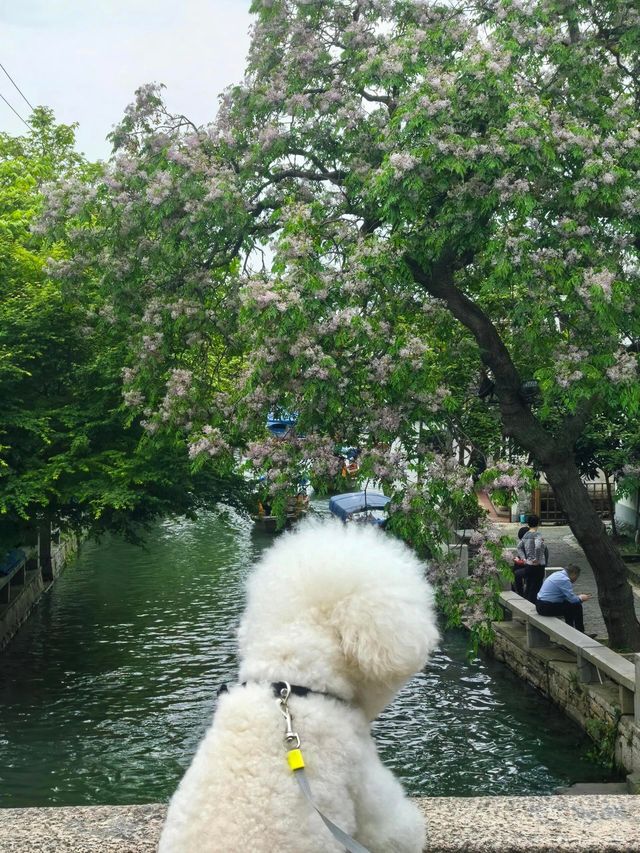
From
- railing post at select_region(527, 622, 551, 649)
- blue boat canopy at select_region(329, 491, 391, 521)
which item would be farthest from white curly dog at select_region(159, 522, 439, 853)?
blue boat canopy at select_region(329, 491, 391, 521)

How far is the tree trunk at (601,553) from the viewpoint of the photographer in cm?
1250

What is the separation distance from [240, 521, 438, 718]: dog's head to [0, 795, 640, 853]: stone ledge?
35.6 inches

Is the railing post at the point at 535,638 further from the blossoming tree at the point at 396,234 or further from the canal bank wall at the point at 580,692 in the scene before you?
the blossoming tree at the point at 396,234

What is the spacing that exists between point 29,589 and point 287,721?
20.3 metres

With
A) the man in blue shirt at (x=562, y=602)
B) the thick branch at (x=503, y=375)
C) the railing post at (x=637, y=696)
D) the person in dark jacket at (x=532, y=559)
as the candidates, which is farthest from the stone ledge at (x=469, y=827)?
the person in dark jacket at (x=532, y=559)

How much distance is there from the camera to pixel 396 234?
35.2 ft

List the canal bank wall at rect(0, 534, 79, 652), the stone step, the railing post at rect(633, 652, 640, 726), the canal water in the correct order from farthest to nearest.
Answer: the canal bank wall at rect(0, 534, 79, 652) → the canal water → the stone step → the railing post at rect(633, 652, 640, 726)

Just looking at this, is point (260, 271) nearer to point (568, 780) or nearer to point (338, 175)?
point (338, 175)

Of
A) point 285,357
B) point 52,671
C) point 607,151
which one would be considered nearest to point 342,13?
point 607,151

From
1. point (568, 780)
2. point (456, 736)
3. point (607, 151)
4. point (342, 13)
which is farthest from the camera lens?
point (456, 736)

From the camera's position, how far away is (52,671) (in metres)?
16.9

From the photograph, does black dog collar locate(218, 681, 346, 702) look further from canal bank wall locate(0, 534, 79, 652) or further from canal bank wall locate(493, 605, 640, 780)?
canal bank wall locate(0, 534, 79, 652)

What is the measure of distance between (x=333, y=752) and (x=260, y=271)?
9845 millimetres

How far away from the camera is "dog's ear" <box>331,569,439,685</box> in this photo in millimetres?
2389
